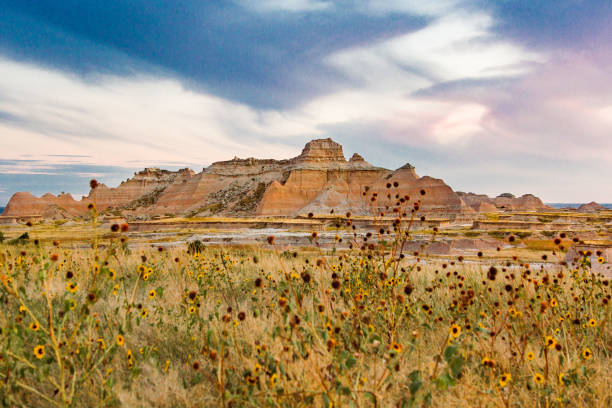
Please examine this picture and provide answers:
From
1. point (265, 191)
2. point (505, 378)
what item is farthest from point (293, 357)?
point (265, 191)

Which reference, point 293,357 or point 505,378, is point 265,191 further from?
point 505,378

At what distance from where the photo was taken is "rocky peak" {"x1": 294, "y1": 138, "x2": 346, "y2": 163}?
11288 centimetres

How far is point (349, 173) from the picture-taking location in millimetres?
107250

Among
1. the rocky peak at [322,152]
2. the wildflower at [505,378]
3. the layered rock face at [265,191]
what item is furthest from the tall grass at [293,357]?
the rocky peak at [322,152]

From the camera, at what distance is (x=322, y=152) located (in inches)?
4483

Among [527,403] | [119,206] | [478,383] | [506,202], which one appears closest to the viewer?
[527,403]

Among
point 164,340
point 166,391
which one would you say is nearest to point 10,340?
point 166,391

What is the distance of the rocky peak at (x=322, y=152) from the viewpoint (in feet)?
370

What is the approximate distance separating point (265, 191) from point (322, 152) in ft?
79.4

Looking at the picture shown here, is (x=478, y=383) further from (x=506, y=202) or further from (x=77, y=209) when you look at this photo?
(x=506, y=202)

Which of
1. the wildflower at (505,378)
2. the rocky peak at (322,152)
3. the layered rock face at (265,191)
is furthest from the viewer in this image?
the rocky peak at (322,152)

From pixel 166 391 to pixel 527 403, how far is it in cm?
287

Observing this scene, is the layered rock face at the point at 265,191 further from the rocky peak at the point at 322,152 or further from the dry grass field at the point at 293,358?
the dry grass field at the point at 293,358

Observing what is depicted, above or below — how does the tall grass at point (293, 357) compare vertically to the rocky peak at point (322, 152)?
below
